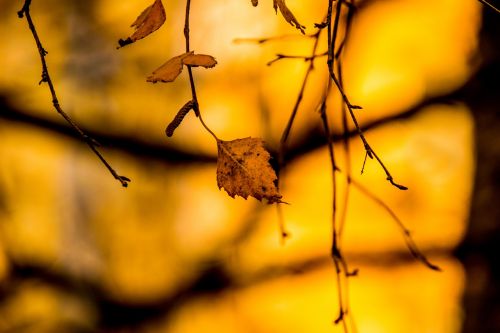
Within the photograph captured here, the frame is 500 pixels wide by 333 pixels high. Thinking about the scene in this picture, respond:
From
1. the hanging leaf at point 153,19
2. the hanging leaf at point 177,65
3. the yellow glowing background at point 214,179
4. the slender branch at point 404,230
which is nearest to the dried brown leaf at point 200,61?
the hanging leaf at point 177,65

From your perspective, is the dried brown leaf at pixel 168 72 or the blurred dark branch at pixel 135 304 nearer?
the dried brown leaf at pixel 168 72

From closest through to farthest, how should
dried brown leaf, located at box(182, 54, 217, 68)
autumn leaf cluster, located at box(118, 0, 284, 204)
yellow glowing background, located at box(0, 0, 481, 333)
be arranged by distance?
dried brown leaf, located at box(182, 54, 217, 68) → autumn leaf cluster, located at box(118, 0, 284, 204) → yellow glowing background, located at box(0, 0, 481, 333)

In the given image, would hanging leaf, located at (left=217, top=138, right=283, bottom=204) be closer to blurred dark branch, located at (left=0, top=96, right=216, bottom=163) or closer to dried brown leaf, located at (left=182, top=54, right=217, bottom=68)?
dried brown leaf, located at (left=182, top=54, right=217, bottom=68)

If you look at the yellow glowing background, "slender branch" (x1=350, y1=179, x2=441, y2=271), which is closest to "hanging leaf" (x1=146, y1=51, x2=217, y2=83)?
the yellow glowing background

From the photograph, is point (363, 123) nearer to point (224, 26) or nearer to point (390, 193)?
point (390, 193)

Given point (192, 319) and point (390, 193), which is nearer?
point (390, 193)

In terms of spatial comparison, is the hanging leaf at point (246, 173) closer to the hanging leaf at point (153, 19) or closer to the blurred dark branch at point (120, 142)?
the hanging leaf at point (153, 19)

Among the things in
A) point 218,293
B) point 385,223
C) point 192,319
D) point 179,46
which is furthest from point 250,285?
point 179,46
